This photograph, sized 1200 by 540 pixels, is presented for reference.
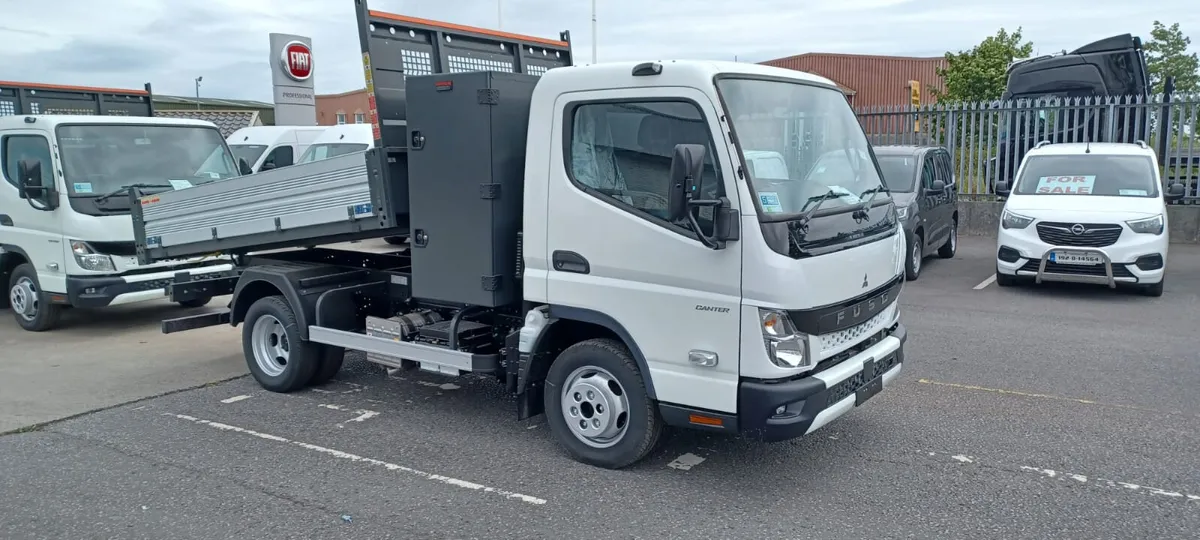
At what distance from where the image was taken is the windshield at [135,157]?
30.9 feet

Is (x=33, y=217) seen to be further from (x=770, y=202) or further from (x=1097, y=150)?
(x=1097, y=150)

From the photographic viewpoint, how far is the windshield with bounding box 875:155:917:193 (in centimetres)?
1223

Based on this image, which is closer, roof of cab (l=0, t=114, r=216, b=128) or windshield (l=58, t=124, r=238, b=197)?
windshield (l=58, t=124, r=238, b=197)

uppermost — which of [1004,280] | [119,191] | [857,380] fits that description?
[119,191]

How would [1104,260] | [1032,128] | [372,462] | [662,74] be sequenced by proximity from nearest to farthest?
[662,74] < [372,462] < [1104,260] < [1032,128]

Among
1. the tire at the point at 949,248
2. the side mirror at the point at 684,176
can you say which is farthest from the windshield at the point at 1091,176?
the side mirror at the point at 684,176

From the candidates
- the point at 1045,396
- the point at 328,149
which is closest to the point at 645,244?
the point at 1045,396

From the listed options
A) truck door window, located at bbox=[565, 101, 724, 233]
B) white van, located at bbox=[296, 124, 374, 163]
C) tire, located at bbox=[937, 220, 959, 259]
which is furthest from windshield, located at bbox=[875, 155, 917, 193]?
white van, located at bbox=[296, 124, 374, 163]

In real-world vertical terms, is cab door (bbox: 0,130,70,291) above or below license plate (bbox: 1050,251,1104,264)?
above

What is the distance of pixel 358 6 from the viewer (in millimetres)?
5988

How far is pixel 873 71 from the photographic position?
3966 centimetres

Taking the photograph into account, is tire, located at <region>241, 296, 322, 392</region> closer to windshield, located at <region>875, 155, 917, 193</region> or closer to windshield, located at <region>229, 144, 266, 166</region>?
windshield, located at <region>875, 155, 917, 193</region>

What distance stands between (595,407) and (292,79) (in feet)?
63.1

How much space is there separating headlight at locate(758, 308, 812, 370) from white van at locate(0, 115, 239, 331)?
627 cm
